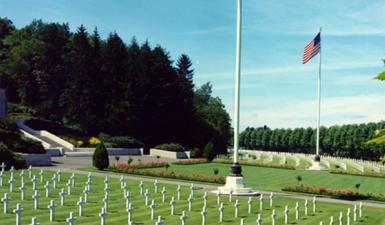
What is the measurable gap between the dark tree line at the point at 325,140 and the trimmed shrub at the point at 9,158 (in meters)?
65.0

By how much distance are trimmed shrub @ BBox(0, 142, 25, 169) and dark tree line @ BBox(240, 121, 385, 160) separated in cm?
6501

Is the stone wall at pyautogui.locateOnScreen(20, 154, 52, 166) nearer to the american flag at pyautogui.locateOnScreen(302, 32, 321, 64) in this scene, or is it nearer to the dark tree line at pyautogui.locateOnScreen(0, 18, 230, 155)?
the american flag at pyautogui.locateOnScreen(302, 32, 321, 64)

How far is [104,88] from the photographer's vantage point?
69.2 meters

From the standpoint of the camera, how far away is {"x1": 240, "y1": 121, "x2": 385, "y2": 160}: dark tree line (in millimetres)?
110250

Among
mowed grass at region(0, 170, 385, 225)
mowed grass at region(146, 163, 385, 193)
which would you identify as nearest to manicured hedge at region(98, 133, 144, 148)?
mowed grass at region(146, 163, 385, 193)

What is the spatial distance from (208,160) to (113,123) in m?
16.8

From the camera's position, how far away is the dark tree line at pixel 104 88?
67312mm

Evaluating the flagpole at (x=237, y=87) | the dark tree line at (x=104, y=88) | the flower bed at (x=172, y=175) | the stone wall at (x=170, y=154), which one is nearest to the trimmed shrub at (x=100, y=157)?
the flower bed at (x=172, y=175)

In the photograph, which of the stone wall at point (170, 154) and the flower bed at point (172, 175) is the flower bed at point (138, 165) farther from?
the stone wall at point (170, 154)

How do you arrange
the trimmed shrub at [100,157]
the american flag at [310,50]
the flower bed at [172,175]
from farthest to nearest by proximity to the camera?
the american flag at [310,50]
the trimmed shrub at [100,157]
the flower bed at [172,175]

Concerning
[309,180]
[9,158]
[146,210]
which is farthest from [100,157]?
[146,210]

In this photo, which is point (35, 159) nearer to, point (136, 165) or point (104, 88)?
point (136, 165)

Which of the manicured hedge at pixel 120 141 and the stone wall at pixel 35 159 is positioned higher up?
the manicured hedge at pixel 120 141

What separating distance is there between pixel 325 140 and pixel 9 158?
329 ft
